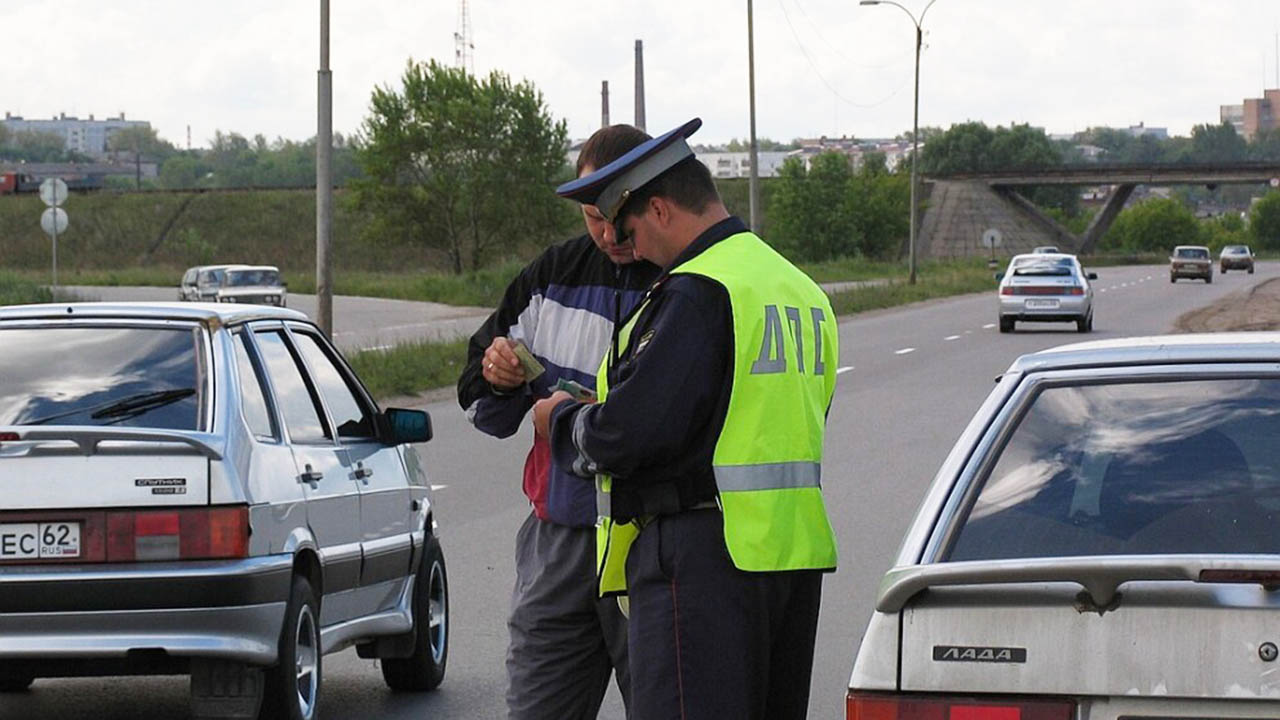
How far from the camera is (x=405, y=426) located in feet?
24.8

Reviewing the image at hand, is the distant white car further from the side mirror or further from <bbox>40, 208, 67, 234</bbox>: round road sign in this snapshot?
the side mirror

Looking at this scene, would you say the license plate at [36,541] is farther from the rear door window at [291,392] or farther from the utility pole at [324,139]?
the utility pole at [324,139]

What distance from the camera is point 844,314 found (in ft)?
161

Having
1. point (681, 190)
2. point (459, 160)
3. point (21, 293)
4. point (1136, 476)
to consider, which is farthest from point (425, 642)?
point (459, 160)

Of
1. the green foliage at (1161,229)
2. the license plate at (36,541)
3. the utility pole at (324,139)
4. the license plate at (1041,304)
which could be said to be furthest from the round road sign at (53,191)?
the green foliage at (1161,229)

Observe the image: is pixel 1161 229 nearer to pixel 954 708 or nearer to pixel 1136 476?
pixel 1136 476

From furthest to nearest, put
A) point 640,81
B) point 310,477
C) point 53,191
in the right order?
1. point 640,81
2. point 53,191
3. point 310,477

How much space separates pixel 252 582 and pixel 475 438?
12821 mm

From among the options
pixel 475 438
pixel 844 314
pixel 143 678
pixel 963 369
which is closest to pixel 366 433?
pixel 143 678

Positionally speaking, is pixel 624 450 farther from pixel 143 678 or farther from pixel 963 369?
pixel 963 369

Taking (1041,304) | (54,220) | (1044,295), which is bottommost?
(1041,304)

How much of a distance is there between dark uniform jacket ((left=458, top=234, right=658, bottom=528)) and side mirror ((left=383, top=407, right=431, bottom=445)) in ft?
8.07

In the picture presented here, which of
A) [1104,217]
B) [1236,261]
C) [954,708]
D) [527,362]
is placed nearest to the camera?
[954,708]

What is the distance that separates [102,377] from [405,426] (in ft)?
4.10
